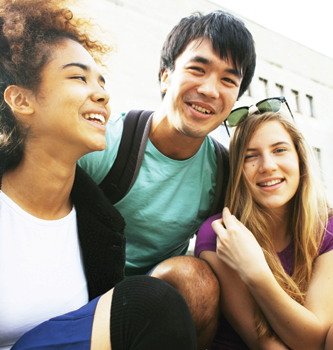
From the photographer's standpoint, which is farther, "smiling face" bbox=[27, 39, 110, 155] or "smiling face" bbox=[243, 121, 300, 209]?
"smiling face" bbox=[243, 121, 300, 209]

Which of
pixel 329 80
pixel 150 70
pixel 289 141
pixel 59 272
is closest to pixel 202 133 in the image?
pixel 289 141

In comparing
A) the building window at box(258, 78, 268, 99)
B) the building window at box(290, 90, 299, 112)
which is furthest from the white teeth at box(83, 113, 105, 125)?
the building window at box(290, 90, 299, 112)

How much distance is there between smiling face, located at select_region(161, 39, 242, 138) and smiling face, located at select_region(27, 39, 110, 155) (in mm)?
860

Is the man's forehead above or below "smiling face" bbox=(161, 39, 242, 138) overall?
above

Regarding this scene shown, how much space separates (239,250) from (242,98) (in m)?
13.0

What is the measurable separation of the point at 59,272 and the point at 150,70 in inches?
431

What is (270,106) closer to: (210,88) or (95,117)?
(210,88)

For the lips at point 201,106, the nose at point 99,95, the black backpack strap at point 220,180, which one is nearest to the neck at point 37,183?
the nose at point 99,95

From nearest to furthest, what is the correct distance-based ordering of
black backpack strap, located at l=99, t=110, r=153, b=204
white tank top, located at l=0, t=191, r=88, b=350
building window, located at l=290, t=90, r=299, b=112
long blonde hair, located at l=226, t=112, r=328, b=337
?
1. white tank top, located at l=0, t=191, r=88, b=350
2. long blonde hair, located at l=226, t=112, r=328, b=337
3. black backpack strap, located at l=99, t=110, r=153, b=204
4. building window, located at l=290, t=90, r=299, b=112

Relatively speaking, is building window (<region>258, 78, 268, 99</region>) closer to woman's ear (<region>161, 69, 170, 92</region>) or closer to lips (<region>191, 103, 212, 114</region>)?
woman's ear (<region>161, 69, 170, 92</region>)

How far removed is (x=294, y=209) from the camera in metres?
2.26

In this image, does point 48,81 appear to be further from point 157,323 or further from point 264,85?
point 264,85

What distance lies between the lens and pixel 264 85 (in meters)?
15.4

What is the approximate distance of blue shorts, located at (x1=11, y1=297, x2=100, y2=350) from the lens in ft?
3.82
